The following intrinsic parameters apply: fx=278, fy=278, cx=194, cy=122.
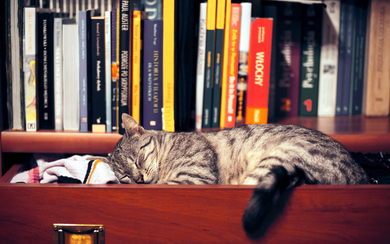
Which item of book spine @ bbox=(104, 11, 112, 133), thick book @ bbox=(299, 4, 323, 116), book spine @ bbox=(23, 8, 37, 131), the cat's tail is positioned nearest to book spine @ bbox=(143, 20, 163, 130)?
book spine @ bbox=(104, 11, 112, 133)

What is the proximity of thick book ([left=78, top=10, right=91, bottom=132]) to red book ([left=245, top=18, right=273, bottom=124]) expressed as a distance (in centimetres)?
56

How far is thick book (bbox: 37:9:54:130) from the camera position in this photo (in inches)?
35.6

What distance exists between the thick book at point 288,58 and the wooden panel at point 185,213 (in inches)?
24.2

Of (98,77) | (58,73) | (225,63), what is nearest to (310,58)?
(225,63)

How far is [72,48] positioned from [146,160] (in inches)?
18.0

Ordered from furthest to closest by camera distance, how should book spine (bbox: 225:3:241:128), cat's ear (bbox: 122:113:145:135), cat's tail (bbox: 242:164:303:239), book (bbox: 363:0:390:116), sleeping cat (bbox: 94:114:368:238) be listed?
book (bbox: 363:0:390:116)
book spine (bbox: 225:3:241:128)
cat's ear (bbox: 122:113:145:135)
sleeping cat (bbox: 94:114:368:238)
cat's tail (bbox: 242:164:303:239)

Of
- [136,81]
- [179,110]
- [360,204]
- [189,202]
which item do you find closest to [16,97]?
[136,81]

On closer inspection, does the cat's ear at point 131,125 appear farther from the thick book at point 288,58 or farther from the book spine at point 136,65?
the thick book at point 288,58

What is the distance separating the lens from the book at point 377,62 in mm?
1097

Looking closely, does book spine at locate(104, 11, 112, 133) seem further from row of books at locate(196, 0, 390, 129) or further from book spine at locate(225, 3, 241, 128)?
book spine at locate(225, 3, 241, 128)

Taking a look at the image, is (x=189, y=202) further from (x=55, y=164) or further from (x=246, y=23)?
(x=246, y=23)

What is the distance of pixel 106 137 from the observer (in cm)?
93

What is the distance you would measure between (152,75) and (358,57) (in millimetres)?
857

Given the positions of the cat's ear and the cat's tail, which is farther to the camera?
the cat's ear
